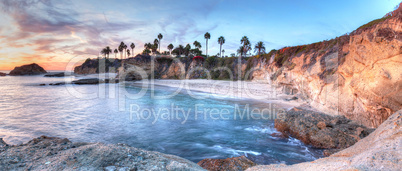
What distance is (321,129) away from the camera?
304 inches

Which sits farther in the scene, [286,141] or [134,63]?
[134,63]

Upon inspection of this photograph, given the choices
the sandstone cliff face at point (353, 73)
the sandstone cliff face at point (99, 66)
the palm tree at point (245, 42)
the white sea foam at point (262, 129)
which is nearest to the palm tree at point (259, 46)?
the palm tree at point (245, 42)

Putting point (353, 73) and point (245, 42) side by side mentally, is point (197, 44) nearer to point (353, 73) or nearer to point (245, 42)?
point (245, 42)

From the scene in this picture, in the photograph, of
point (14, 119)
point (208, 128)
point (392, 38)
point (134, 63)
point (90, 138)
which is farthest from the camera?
point (134, 63)

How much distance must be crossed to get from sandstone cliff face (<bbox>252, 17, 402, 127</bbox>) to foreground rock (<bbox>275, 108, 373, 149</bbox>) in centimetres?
131

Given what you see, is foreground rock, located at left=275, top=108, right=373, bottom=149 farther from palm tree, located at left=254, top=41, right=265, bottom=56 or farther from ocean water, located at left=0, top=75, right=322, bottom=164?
palm tree, located at left=254, top=41, right=265, bottom=56

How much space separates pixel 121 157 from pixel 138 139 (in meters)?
6.63

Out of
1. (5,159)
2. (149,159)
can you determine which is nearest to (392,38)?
(149,159)

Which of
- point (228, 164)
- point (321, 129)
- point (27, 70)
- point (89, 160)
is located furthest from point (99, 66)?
point (321, 129)

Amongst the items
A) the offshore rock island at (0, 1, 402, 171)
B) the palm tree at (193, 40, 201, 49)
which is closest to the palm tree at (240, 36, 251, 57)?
the palm tree at (193, 40, 201, 49)

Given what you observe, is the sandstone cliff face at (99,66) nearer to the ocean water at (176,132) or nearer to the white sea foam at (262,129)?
the ocean water at (176,132)

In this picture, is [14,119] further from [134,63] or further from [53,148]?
[134,63]

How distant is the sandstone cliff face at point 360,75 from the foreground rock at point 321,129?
131 cm

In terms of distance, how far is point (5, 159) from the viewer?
10.4ft
